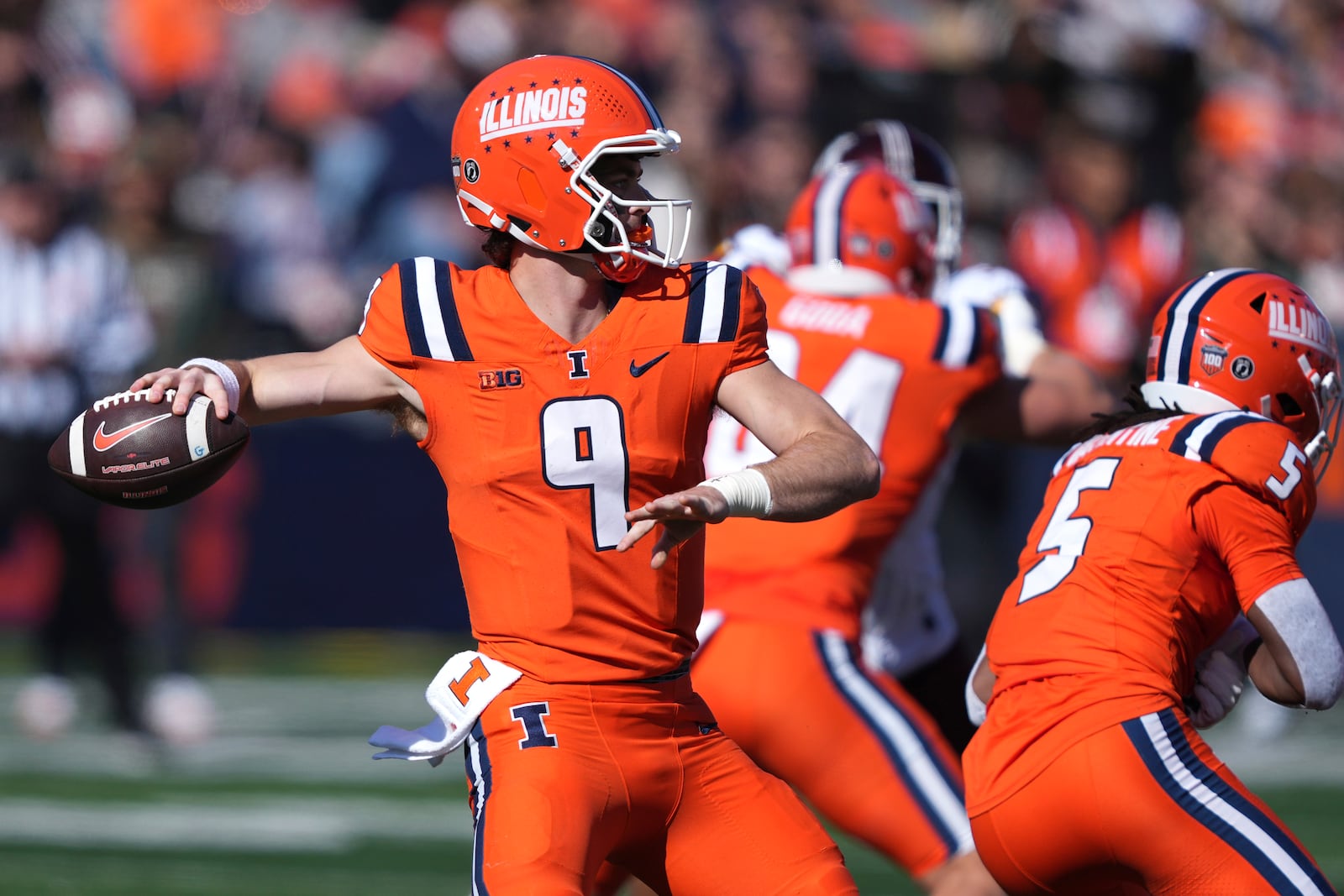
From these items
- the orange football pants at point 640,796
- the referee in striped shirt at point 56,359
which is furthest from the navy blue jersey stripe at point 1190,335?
the referee in striped shirt at point 56,359

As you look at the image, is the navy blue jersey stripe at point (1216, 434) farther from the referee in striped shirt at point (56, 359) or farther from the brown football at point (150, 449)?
the referee in striped shirt at point (56, 359)

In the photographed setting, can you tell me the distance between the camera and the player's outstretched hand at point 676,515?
2.84 metres

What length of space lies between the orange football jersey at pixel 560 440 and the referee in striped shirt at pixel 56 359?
555 cm

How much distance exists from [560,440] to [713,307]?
37cm

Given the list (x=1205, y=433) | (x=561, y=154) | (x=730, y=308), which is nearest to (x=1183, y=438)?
(x=1205, y=433)

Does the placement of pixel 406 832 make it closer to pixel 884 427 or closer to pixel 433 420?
pixel 884 427

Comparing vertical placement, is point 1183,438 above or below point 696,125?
below

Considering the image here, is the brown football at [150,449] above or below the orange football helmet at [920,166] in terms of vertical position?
below

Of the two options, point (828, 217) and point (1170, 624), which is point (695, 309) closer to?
point (1170, 624)

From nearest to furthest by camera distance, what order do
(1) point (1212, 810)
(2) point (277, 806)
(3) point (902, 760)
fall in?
(1) point (1212, 810), (3) point (902, 760), (2) point (277, 806)

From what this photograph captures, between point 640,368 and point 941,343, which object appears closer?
point 640,368

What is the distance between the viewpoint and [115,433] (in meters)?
3.17

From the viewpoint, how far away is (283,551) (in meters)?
10.1

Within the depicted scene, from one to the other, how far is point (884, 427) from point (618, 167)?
1.21 m
